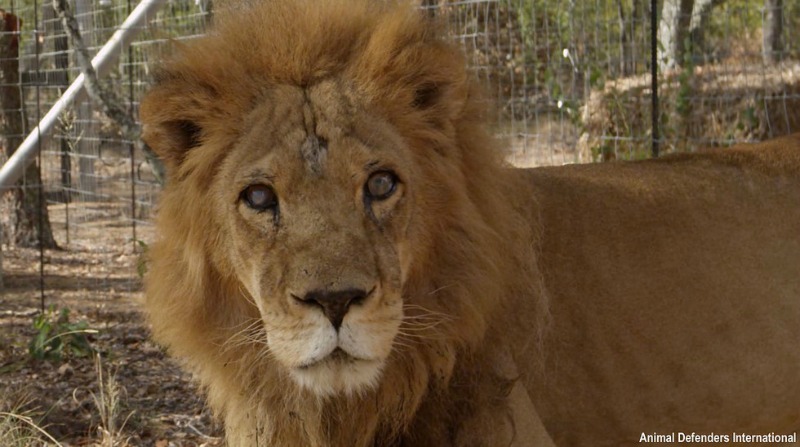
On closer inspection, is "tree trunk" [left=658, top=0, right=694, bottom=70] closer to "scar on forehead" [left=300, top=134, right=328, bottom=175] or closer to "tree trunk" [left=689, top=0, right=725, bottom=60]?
"tree trunk" [left=689, top=0, right=725, bottom=60]

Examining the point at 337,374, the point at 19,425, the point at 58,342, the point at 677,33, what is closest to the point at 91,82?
the point at 58,342

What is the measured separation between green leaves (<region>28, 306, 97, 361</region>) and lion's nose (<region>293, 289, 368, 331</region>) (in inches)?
117

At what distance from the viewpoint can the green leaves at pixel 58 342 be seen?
5219 millimetres

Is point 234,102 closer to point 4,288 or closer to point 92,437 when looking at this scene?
point 92,437

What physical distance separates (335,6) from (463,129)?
51cm

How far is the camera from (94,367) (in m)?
5.24

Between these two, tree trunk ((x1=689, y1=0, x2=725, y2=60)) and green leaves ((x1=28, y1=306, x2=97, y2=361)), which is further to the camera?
tree trunk ((x1=689, y1=0, x2=725, y2=60))

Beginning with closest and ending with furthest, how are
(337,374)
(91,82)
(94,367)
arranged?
(337,374) → (94,367) → (91,82)

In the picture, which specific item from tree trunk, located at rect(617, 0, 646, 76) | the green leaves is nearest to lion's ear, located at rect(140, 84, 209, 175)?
the green leaves

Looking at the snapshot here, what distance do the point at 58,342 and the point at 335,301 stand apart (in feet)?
10.9

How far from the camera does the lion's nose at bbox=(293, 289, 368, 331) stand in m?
2.42

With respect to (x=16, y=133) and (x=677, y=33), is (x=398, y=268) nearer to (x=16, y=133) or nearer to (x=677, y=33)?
(x=16, y=133)

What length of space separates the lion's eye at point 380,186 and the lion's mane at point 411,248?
4.5 inches

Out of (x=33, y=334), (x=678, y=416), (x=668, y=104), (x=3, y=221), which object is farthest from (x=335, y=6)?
(x=3, y=221)
